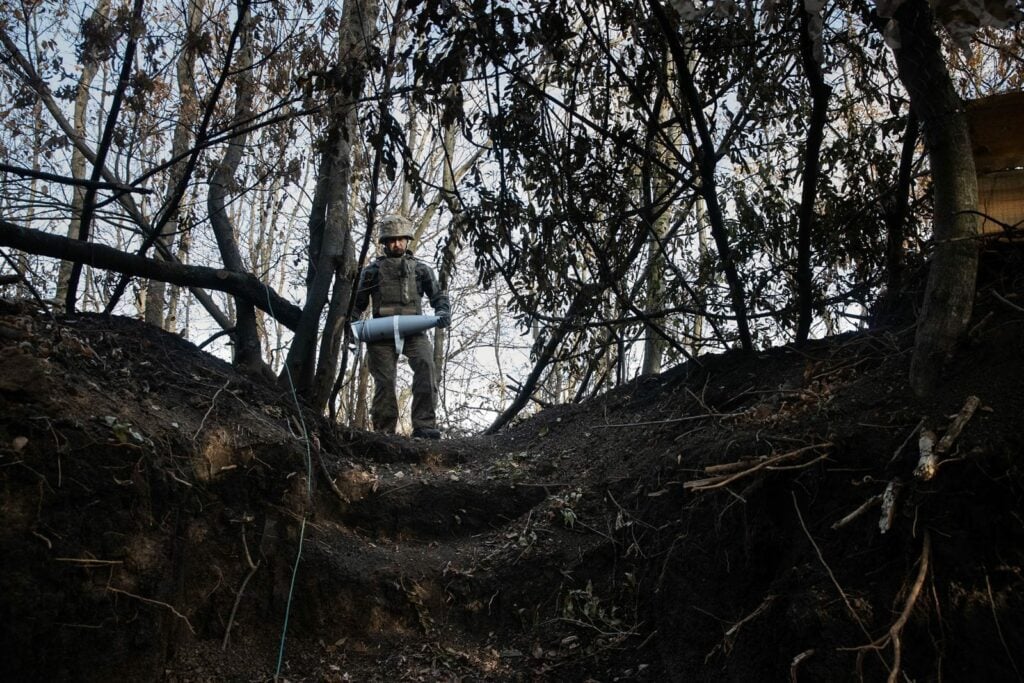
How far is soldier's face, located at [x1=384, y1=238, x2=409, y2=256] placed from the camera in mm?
7852

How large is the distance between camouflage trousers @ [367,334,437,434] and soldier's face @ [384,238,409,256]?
87 centimetres

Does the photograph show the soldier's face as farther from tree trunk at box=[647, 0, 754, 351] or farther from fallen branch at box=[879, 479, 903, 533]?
fallen branch at box=[879, 479, 903, 533]

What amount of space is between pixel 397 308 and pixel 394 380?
0.70 metres

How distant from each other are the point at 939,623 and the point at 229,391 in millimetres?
4063

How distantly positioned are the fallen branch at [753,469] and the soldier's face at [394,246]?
15.9 ft

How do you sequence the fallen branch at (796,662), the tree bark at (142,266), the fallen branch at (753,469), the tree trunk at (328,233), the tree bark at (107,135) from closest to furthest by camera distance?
the fallen branch at (796,662)
the fallen branch at (753,469)
the tree bark at (142,266)
the tree bark at (107,135)
the tree trunk at (328,233)

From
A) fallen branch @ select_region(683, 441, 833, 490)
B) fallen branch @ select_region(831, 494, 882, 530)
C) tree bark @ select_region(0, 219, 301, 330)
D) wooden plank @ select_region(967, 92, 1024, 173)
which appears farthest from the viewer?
tree bark @ select_region(0, 219, 301, 330)

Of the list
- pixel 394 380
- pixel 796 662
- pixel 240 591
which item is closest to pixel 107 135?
pixel 394 380

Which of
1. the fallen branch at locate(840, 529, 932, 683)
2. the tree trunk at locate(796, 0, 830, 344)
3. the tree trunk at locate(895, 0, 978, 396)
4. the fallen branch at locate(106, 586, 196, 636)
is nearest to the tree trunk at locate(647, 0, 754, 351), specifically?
the tree trunk at locate(796, 0, 830, 344)

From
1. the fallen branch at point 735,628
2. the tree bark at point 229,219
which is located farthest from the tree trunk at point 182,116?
the fallen branch at point 735,628

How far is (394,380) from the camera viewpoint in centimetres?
757

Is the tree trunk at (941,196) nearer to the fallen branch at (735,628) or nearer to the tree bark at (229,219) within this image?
the fallen branch at (735,628)

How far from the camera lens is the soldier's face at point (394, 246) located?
25.8 ft

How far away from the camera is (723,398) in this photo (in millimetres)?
5281
